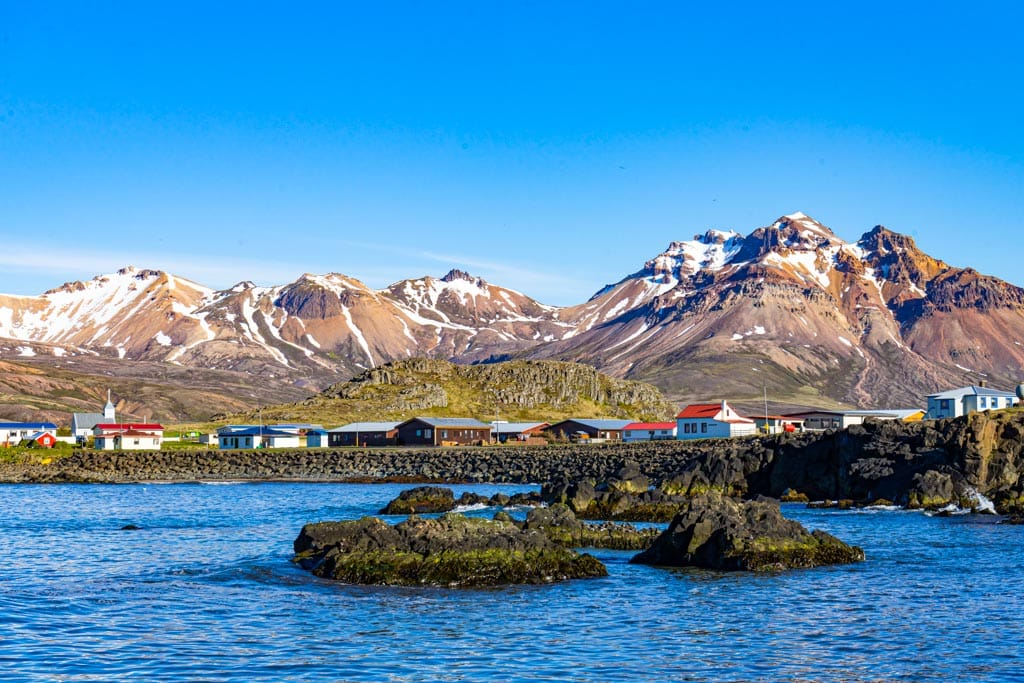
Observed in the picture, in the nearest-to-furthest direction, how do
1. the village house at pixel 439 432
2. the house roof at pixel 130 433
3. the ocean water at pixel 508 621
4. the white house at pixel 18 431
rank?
the ocean water at pixel 508 621 < the house roof at pixel 130 433 < the village house at pixel 439 432 < the white house at pixel 18 431

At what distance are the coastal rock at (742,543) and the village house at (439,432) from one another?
325ft

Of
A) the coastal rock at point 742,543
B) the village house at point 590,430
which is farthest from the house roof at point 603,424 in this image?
the coastal rock at point 742,543

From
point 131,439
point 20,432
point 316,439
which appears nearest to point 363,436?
point 316,439

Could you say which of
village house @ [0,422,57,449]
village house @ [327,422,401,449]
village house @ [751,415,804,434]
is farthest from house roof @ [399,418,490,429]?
village house @ [0,422,57,449]

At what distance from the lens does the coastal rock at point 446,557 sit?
3653cm

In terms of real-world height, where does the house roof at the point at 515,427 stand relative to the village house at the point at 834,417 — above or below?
below

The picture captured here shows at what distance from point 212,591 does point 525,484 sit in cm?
6405

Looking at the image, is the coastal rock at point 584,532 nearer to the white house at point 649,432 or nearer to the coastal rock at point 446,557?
the coastal rock at point 446,557

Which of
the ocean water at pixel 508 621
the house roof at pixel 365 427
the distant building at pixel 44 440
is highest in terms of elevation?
the house roof at pixel 365 427

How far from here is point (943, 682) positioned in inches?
938

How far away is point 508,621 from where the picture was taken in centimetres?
3020

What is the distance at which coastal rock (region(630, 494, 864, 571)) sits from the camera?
40.1m

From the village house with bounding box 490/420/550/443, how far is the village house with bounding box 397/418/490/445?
231 cm

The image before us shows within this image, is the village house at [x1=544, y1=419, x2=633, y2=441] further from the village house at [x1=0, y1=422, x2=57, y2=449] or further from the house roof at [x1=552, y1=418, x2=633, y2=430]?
the village house at [x1=0, y1=422, x2=57, y2=449]
